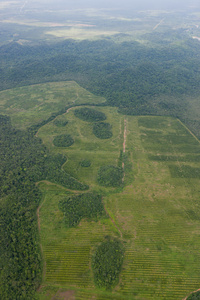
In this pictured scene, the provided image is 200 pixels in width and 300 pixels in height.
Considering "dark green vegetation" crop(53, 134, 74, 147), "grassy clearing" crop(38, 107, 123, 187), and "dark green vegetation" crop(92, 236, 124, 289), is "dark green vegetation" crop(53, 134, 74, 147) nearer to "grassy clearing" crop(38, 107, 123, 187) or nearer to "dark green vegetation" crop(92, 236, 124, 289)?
"grassy clearing" crop(38, 107, 123, 187)

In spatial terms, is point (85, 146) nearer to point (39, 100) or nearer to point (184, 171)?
point (184, 171)

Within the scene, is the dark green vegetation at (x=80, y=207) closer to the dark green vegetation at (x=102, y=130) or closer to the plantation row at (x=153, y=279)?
the plantation row at (x=153, y=279)

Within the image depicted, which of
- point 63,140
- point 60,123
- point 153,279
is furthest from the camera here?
point 60,123

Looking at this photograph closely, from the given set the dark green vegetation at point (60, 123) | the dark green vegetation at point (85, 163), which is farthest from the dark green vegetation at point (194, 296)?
the dark green vegetation at point (60, 123)

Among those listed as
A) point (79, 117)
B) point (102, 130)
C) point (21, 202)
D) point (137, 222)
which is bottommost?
point (137, 222)

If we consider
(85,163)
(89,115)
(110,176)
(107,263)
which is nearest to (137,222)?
(107,263)
